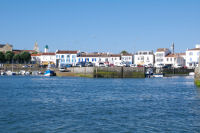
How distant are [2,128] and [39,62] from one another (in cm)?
12137

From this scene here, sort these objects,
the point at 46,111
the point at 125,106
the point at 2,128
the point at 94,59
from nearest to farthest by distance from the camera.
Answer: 1. the point at 2,128
2. the point at 46,111
3. the point at 125,106
4. the point at 94,59

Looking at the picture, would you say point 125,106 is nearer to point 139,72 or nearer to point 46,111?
point 46,111

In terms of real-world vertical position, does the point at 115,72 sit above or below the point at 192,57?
below

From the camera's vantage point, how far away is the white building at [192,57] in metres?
111

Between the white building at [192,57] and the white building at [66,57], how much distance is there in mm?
39360

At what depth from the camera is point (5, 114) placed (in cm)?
2288

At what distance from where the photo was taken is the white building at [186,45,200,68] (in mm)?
111088

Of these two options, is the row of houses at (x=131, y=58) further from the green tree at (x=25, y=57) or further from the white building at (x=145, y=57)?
the green tree at (x=25, y=57)

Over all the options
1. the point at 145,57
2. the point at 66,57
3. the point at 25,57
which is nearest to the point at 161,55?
the point at 145,57

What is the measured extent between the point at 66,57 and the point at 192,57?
147ft

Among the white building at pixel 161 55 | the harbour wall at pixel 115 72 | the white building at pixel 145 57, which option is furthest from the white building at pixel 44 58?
the harbour wall at pixel 115 72

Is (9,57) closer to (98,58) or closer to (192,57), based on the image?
(98,58)

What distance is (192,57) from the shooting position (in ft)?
370

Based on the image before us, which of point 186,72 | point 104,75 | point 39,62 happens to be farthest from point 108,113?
point 39,62
